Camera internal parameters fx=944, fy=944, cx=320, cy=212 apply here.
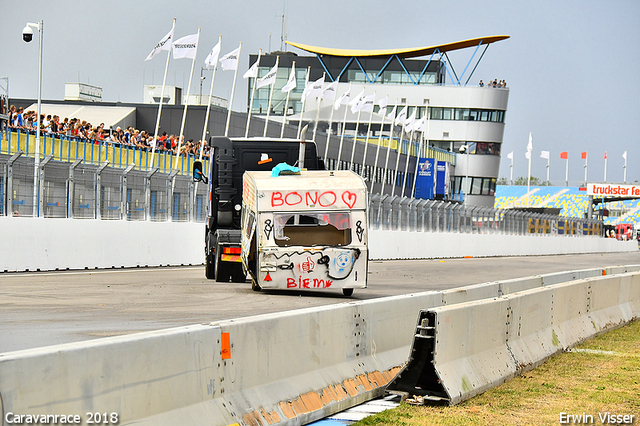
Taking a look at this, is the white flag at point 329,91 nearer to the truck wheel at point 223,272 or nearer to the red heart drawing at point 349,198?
the truck wheel at point 223,272

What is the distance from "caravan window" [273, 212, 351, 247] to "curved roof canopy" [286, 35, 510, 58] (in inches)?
3343

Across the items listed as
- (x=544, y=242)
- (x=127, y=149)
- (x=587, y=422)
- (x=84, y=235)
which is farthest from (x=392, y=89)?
(x=587, y=422)

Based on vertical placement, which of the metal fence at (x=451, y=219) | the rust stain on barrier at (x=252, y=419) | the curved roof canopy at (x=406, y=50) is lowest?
the rust stain on barrier at (x=252, y=419)

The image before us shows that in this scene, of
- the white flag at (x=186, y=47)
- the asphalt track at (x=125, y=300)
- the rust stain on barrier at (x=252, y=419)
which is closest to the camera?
the rust stain on barrier at (x=252, y=419)

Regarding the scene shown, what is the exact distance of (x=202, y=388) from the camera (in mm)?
6422

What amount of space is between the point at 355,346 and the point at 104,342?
374cm

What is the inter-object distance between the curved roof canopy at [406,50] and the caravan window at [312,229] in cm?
8492

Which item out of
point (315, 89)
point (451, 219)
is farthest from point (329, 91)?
point (451, 219)

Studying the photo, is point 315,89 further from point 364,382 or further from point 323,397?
point 323,397

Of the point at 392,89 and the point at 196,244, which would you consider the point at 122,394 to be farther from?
the point at 392,89

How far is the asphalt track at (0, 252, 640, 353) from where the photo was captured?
1199cm

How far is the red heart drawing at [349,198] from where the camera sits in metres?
18.2

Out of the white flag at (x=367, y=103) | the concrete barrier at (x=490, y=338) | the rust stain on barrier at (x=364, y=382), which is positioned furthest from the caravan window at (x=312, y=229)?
the white flag at (x=367, y=103)

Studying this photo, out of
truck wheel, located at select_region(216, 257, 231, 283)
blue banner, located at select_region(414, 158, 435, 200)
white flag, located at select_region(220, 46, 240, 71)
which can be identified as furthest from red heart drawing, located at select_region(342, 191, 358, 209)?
blue banner, located at select_region(414, 158, 435, 200)
